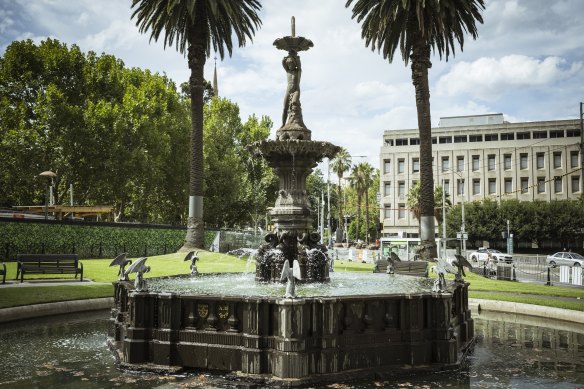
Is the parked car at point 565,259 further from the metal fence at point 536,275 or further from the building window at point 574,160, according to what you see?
the building window at point 574,160

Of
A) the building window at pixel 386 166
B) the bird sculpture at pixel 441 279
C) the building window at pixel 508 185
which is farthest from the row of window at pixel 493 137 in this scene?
the bird sculpture at pixel 441 279

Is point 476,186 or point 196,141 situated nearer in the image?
point 196,141

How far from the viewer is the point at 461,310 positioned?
38.3 ft

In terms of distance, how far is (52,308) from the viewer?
15078 mm

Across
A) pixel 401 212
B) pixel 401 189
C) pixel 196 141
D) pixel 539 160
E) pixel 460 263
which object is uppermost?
pixel 539 160

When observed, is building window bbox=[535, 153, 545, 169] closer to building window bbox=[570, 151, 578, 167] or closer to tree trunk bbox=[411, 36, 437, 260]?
building window bbox=[570, 151, 578, 167]

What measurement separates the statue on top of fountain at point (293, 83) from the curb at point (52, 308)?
786 cm

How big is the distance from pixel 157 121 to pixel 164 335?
3787cm

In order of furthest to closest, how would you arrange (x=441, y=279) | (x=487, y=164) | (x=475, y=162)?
(x=475, y=162), (x=487, y=164), (x=441, y=279)

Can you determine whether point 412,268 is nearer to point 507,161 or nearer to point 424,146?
point 424,146

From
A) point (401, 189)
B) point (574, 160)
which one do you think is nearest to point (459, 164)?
point (401, 189)

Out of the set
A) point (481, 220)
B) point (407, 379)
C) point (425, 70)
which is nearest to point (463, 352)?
point (407, 379)

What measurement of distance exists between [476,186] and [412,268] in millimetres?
65196

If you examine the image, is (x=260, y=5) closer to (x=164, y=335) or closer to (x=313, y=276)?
(x=313, y=276)
